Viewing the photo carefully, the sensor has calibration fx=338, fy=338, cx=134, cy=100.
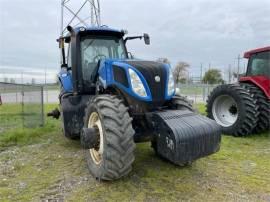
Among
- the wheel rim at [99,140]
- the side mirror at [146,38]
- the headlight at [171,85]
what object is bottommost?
the wheel rim at [99,140]

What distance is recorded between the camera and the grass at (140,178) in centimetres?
449

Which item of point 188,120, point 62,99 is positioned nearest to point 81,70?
point 62,99

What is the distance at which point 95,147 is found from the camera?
4.99 meters

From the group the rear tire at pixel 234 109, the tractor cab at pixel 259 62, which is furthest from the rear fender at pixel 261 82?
the rear tire at pixel 234 109

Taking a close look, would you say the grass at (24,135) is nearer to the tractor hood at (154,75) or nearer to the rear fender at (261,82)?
the tractor hood at (154,75)

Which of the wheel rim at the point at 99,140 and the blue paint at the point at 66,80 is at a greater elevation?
the blue paint at the point at 66,80

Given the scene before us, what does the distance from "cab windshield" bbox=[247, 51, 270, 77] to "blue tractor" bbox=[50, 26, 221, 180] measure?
13.8 feet

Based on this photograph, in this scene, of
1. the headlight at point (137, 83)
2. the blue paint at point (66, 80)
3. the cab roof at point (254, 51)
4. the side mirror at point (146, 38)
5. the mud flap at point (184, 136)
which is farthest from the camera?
the cab roof at point (254, 51)

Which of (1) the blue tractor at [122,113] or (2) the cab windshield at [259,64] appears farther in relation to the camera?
(2) the cab windshield at [259,64]

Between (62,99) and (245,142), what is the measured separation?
4345 millimetres

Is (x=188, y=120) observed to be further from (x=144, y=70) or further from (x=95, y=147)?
(x=95, y=147)

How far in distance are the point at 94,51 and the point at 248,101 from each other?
163 inches

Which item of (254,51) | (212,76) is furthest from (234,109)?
(212,76)

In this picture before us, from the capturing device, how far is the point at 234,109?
918 cm
